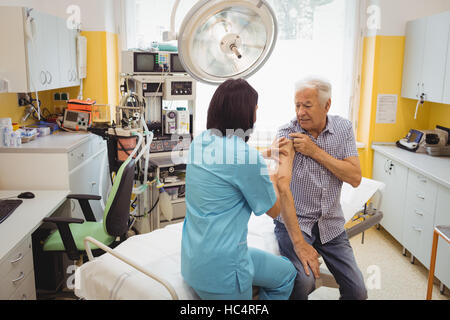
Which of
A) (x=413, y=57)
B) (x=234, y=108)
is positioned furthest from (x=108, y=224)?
(x=413, y=57)

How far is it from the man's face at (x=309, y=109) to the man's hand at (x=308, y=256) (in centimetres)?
54

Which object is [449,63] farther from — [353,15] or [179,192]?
[179,192]

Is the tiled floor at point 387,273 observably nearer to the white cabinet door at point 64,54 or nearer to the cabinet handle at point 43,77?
the cabinet handle at point 43,77

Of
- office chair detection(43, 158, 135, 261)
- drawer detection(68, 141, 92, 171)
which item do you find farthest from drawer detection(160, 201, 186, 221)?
office chair detection(43, 158, 135, 261)

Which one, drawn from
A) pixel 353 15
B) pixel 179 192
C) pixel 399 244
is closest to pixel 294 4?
pixel 353 15

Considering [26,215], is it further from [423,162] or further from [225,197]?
[423,162]

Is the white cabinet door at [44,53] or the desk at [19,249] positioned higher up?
the white cabinet door at [44,53]

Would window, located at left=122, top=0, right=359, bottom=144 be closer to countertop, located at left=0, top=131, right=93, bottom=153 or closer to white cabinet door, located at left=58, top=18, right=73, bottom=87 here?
white cabinet door, located at left=58, top=18, right=73, bottom=87

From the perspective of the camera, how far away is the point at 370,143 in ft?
13.0

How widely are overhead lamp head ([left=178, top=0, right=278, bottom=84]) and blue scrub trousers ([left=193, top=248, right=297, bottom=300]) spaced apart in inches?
28.1

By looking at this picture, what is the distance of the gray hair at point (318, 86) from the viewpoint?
185cm

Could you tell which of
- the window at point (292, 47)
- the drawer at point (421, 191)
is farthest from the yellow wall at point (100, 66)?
the drawer at point (421, 191)

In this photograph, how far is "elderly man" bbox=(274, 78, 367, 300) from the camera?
185cm
